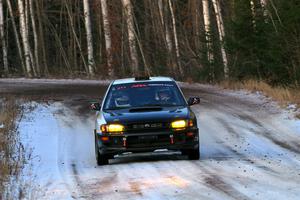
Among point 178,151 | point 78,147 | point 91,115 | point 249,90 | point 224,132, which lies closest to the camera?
point 178,151

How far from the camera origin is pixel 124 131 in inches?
478

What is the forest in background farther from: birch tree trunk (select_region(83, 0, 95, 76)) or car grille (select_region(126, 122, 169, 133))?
car grille (select_region(126, 122, 169, 133))

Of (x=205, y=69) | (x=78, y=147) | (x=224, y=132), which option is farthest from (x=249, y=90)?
(x=78, y=147)

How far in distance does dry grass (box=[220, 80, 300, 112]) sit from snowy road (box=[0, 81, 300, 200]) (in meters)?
0.47

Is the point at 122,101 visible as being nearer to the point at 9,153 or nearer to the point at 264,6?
the point at 9,153

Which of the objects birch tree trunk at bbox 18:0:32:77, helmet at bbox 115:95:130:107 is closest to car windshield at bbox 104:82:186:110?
helmet at bbox 115:95:130:107

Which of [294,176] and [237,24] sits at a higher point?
[237,24]

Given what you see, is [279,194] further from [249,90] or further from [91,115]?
[249,90]

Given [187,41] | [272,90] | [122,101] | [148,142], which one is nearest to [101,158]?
[148,142]

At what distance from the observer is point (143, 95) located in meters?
13.6

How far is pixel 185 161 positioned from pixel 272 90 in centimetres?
1169

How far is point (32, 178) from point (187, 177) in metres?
2.52

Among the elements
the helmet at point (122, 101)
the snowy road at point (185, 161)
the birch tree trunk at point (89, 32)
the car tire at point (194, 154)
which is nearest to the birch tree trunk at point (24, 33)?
the birch tree trunk at point (89, 32)

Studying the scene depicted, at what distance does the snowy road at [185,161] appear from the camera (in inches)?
376
